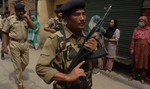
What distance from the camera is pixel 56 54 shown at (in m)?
1.95

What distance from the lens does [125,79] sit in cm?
573

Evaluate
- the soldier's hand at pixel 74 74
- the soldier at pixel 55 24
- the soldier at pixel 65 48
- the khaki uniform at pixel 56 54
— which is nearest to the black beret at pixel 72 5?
the soldier at pixel 65 48

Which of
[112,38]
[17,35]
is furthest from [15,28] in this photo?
[112,38]

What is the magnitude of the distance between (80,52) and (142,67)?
3.82m

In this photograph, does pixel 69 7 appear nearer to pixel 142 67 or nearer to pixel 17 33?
pixel 17 33

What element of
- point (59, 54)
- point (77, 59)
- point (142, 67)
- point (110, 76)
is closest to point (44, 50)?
point (59, 54)

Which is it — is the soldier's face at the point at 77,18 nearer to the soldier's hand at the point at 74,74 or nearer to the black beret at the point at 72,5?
the black beret at the point at 72,5

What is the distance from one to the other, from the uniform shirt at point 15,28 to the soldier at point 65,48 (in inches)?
110

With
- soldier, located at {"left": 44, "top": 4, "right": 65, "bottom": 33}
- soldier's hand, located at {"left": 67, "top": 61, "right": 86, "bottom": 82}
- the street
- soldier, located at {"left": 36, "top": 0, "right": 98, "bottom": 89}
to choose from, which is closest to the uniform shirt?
soldier, located at {"left": 44, "top": 4, "right": 65, "bottom": 33}

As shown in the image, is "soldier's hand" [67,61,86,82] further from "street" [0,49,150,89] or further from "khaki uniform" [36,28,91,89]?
"street" [0,49,150,89]

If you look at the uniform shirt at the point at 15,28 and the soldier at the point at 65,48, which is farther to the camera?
the uniform shirt at the point at 15,28

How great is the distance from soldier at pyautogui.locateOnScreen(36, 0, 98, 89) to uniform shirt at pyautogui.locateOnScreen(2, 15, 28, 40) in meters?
2.79

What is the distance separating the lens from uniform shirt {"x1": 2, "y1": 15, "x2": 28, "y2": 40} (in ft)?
15.1

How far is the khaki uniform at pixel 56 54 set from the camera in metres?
1.86
